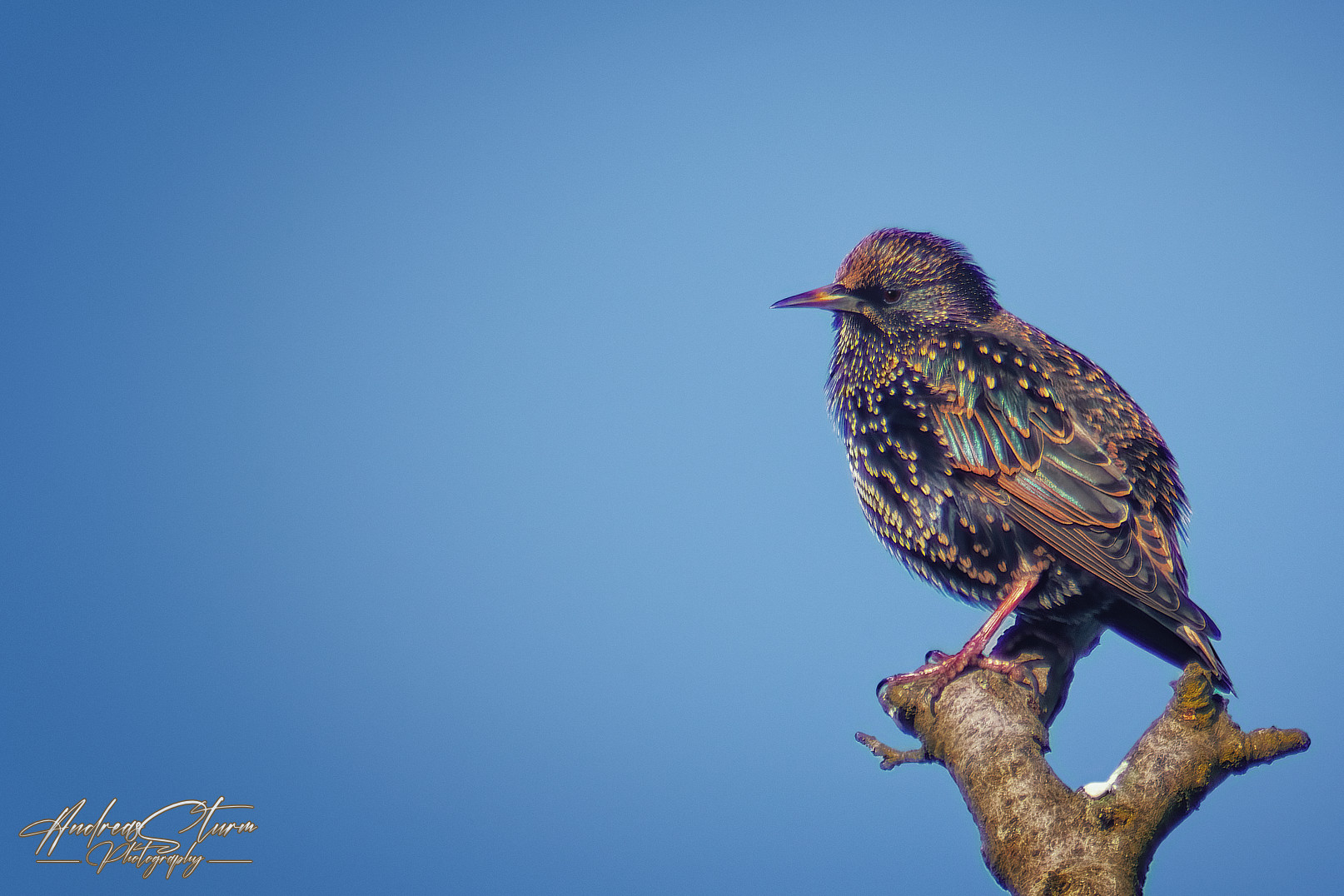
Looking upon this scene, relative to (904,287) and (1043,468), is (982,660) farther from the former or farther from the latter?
(904,287)

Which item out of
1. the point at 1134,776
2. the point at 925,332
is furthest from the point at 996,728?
the point at 925,332

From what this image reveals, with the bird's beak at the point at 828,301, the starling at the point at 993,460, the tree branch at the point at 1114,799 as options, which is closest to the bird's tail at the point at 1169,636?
the starling at the point at 993,460

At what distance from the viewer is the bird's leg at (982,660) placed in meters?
4.23

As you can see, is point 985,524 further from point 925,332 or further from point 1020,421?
point 925,332

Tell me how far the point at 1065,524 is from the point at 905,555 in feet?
2.60

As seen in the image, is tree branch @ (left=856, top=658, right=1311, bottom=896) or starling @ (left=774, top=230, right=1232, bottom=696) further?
starling @ (left=774, top=230, right=1232, bottom=696)

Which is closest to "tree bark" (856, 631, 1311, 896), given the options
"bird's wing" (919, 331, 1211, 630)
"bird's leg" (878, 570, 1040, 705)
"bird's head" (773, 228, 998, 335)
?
"bird's leg" (878, 570, 1040, 705)

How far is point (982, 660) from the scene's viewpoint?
4391 millimetres

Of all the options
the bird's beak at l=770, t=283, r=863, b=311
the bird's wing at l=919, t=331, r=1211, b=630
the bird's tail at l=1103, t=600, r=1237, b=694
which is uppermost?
the bird's beak at l=770, t=283, r=863, b=311

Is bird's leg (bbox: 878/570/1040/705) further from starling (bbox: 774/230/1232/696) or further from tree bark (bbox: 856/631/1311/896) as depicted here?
tree bark (bbox: 856/631/1311/896)

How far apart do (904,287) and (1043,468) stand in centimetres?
108

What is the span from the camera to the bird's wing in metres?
4.19

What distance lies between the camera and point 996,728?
11.8 feet

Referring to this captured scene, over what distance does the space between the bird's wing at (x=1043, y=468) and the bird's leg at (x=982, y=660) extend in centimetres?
25
